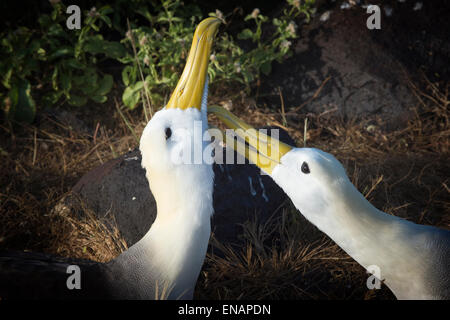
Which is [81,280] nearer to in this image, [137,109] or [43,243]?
[43,243]

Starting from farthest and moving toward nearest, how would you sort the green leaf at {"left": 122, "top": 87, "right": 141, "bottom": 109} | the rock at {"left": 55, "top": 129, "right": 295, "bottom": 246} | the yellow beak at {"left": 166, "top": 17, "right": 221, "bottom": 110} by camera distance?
the green leaf at {"left": 122, "top": 87, "right": 141, "bottom": 109}
the rock at {"left": 55, "top": 129, "right": 295, "bottom": 246}
the yellow beak at {"left": 166, "top": 17, "right": 221, "bottom": 110}

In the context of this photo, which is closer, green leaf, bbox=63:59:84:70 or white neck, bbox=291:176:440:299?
white neck, bbox=291:176:440:299

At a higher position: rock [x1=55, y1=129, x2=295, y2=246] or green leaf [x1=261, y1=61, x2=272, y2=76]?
green leaf [x1=261, y1=61, x2=272, y2=76]

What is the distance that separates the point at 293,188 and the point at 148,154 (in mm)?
627

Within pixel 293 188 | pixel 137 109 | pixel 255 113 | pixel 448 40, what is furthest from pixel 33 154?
pixel 448 40

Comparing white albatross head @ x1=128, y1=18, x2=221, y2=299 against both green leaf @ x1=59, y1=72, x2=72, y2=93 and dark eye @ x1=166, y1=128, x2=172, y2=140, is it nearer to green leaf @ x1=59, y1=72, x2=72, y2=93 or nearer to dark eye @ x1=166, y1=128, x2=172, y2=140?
dark eye @ x1=166, y1=128, x2=172, y2=140

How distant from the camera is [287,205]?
2.28 m

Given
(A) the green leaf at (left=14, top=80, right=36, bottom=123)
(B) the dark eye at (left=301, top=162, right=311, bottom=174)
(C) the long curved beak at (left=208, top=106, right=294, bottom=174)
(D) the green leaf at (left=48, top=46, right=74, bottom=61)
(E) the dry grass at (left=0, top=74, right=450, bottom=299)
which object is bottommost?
(E) the dry grass at (left=0, top=74, right=450, bottom=299)

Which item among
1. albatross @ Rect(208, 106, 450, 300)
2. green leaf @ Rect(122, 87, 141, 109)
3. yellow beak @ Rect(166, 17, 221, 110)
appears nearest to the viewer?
albatross @ Rect(208, 106, 450, 300)

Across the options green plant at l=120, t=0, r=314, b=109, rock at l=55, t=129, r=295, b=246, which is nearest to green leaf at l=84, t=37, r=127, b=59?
green plant at l=120, t=0, r=314, b=109

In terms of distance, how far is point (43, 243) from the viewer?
2.28 meters

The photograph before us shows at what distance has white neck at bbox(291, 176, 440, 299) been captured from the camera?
4.83 feet

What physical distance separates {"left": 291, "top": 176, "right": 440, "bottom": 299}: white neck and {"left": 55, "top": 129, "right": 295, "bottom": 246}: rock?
67 cm

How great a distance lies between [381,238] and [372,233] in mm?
42
